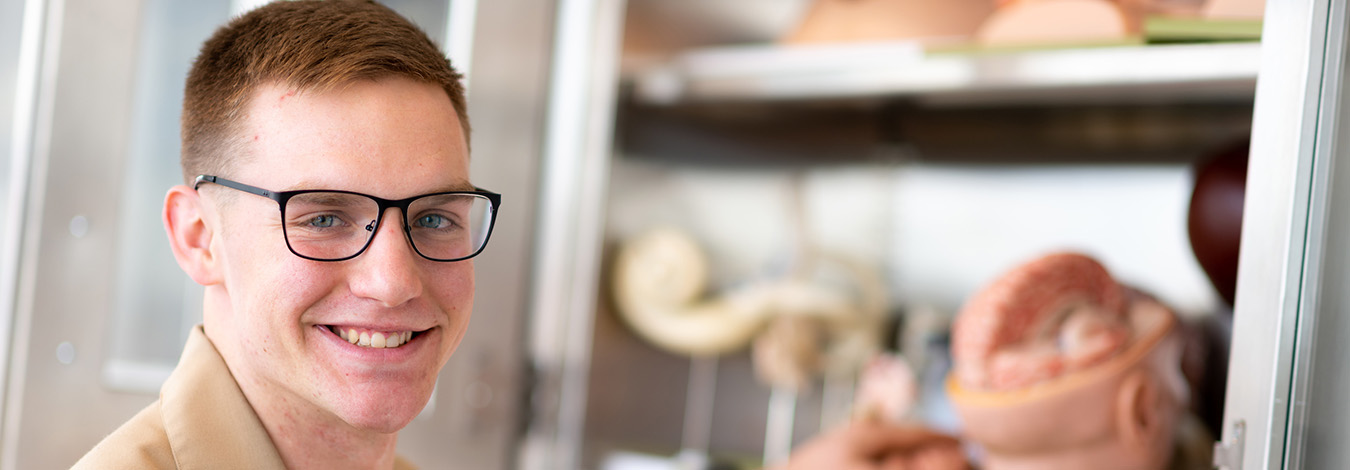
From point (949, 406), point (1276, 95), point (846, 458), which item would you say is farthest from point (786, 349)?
point (1276, 95)

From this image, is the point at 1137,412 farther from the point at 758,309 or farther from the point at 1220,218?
the point at 758,309

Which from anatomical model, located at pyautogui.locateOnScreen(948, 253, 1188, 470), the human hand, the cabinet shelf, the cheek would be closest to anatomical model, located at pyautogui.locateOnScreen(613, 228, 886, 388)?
the cabinet shelf

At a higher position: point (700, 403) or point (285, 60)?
point (285, 60)

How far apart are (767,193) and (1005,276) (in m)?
0.69

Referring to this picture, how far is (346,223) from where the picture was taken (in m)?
0.51

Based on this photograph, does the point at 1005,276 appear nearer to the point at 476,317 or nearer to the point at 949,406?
the point at 949,406

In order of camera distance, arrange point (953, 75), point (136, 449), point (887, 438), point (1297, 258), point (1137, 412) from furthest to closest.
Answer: point (953, 75) → point (887, 438) → point (1137, 412) → point (1297, 258) → point (136, 449)

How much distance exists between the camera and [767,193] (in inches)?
68.4

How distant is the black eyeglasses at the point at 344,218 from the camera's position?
1.63 ft

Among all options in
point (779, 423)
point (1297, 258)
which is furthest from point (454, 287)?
point (779, 423)

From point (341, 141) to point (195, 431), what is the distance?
154 mm

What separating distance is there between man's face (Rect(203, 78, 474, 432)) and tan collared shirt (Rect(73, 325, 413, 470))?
18mm

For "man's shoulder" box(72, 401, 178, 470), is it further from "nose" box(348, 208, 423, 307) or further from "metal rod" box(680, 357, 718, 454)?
"metal rod" box(680, 357, 718, 454)

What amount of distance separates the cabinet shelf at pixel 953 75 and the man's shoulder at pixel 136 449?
1.04 m
